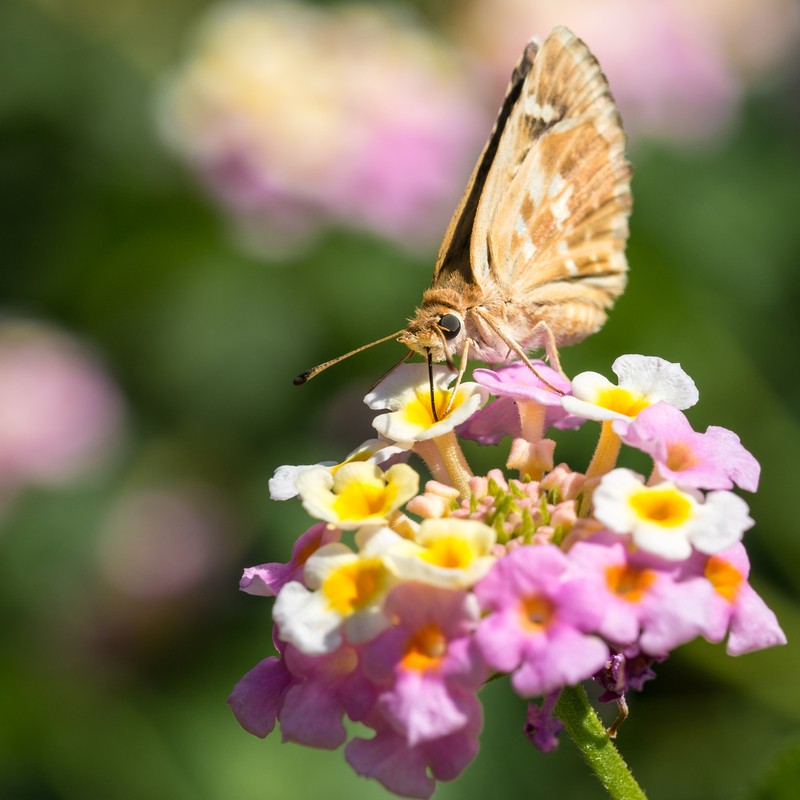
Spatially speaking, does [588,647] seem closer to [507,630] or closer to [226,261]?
[507,630]

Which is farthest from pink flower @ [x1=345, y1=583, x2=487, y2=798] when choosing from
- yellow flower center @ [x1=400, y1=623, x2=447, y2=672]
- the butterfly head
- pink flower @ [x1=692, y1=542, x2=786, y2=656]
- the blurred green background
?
the blurred green background

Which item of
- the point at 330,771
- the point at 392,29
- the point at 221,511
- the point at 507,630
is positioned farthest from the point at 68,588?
the point at 507,630

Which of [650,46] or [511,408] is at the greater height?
[650,46]

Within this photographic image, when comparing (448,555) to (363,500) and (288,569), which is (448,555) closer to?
(363,500)

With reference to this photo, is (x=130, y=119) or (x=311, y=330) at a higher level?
(x=130, y=119)

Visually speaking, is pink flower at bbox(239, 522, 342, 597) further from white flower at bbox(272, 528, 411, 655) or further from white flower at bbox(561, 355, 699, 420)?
white flower at bbox(561, 355, 699, 420)

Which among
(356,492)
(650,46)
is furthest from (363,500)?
(650,46)

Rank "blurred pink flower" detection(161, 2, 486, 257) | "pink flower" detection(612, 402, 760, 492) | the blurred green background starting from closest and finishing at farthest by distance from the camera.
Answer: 1. "pink flower" detection(612, 402, 760, 492)
2. the blurred green background
3. "blurred pink flower" detection(161, 2, 486, 257)
